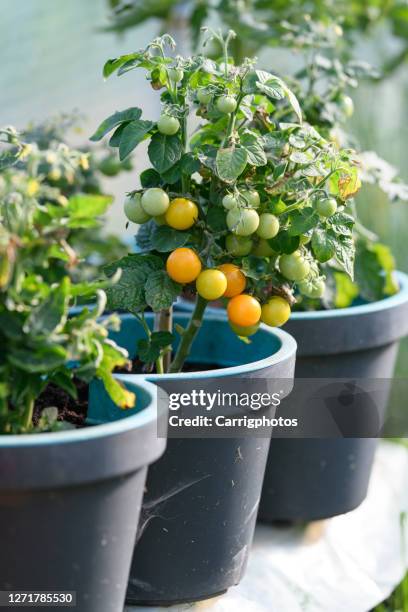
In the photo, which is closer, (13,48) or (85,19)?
(13,48)

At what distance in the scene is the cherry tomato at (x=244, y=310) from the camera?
1217 mm

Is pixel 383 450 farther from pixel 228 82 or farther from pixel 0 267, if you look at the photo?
pixel 0 267

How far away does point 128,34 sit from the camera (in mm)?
2803

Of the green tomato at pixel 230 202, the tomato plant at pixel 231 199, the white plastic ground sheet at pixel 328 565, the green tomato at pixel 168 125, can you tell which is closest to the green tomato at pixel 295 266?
the tomato plant at pixel 231 199

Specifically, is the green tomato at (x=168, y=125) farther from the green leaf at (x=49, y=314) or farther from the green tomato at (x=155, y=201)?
the green leaf at (x=49, y=314)

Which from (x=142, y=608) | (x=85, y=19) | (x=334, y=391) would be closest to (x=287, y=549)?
(x=334, y=391)

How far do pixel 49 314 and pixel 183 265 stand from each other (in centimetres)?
27

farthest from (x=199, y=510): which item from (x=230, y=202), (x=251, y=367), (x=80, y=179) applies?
(x=80, y=179)

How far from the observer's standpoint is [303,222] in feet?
3.89

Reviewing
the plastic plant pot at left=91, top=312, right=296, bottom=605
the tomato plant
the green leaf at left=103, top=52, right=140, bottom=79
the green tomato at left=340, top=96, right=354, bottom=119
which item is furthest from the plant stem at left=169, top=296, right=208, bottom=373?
the green tomato at left=340, top=96, right=354, bottom=119

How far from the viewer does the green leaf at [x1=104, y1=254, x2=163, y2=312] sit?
49.2 inches

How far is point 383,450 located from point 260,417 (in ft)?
3.09

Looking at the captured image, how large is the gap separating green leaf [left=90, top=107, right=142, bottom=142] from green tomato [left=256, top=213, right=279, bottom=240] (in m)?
0.21

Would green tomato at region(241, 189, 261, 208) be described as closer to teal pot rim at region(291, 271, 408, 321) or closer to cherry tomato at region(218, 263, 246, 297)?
cherry tomato at region(218, 263, 246, 297)
